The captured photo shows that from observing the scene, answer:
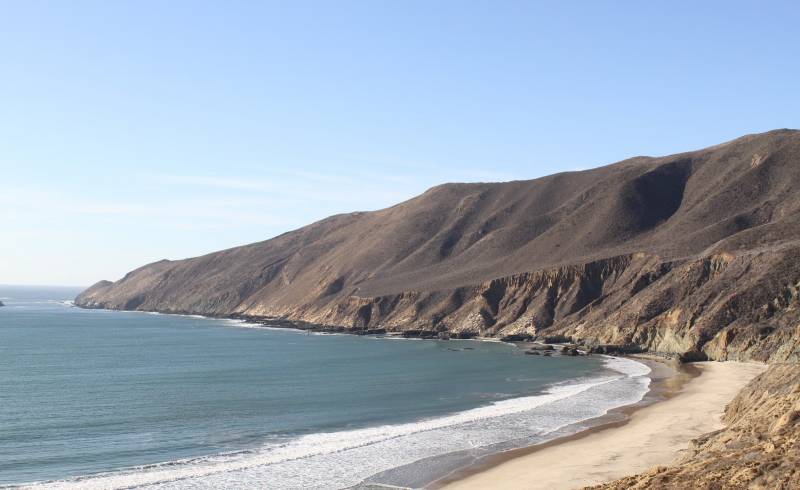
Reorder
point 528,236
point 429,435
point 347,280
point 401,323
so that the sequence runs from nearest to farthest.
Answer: point 429,435, point 401,323, point 528,236, point 347,280

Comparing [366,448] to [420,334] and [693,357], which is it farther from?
[420,334]

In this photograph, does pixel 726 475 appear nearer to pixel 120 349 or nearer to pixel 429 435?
pixel 429 435

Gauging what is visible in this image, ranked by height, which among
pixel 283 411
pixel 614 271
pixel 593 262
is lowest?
pixel 283 411

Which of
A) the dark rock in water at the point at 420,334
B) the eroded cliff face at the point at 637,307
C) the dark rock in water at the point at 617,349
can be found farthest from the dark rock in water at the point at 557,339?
the dark rock in water at the point at 420,334

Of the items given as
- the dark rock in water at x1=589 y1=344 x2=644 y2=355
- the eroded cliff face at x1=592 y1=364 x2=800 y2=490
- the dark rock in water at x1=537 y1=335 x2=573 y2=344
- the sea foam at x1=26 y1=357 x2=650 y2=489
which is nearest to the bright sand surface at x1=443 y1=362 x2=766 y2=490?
the sea foam at x1=26 y1=357 x2=650 y2=489

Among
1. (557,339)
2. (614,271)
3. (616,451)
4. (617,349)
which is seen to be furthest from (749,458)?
(614,271)

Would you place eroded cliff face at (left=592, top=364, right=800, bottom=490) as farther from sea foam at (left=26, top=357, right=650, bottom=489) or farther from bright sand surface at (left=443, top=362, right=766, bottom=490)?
sea foam at (left=26, top=357, right=650, bottom=489)

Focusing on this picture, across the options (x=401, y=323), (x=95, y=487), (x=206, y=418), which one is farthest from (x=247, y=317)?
(x=95, y=487)
